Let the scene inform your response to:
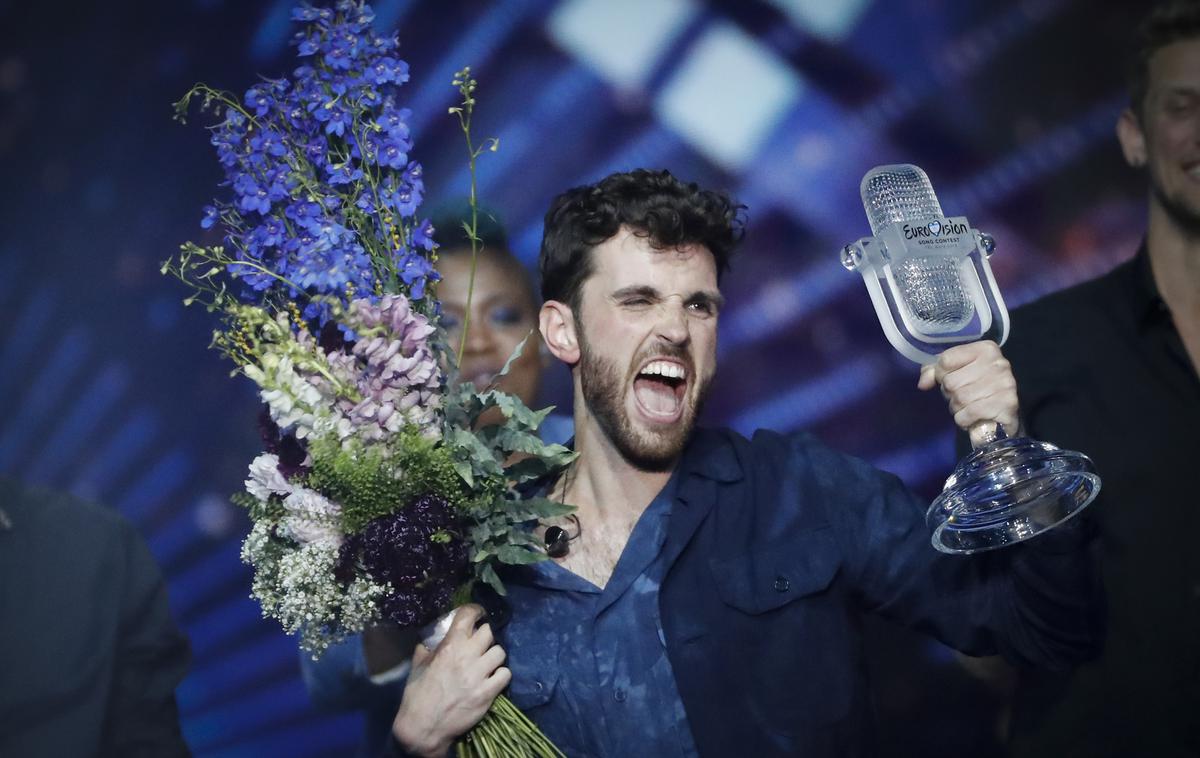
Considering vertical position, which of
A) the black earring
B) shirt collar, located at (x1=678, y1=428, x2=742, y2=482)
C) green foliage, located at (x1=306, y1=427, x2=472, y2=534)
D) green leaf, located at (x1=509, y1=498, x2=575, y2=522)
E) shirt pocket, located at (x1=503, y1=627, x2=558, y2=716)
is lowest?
shirt pocket, located at (x1=503, y1=627, x2=558, y2=716)

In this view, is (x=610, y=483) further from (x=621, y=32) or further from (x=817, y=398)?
(x=621, y=32)

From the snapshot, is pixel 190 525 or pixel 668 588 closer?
pixel 668 588

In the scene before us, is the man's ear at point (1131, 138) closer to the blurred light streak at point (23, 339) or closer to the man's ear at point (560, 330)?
the man's ear at point (560, 330)

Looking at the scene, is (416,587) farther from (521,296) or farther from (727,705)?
(521,296)

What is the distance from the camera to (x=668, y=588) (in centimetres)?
249

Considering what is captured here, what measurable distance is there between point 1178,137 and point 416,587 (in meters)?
2.13

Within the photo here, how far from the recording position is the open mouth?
2572 millimetres

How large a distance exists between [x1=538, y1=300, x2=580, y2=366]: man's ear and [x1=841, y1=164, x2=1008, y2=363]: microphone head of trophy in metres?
0.79

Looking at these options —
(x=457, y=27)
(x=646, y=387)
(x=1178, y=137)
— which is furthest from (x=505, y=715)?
(x=1178, y=137)

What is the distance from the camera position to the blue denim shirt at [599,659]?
2.37m

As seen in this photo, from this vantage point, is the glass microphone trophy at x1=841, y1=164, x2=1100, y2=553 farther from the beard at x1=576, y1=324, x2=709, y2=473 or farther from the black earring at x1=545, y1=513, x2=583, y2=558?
the black earring at x1=545, y1=513, x2=583, y2=558

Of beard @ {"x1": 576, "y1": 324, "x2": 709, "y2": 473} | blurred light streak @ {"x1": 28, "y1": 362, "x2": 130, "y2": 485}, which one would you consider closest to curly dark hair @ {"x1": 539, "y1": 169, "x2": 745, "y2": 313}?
beard @ {"x1": 576, "y1": 324, "x2": 709, "y2": 473}

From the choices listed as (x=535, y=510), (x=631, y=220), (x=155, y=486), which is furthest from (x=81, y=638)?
(x=631, y=220)

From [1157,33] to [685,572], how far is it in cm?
187
